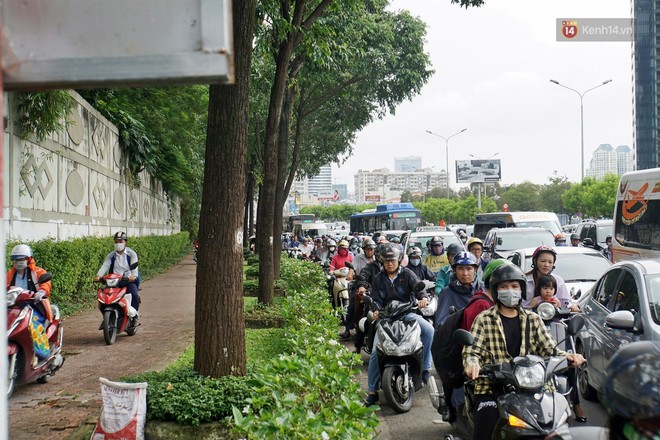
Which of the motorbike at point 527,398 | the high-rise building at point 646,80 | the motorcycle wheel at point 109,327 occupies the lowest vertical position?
the motorcycle wheel at point 109,327

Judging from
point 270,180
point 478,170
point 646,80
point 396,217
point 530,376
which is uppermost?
point 646,80

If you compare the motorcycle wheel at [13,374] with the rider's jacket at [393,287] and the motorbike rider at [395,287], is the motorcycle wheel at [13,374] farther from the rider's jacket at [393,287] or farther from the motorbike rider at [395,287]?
the rider's jacket at [393,287]

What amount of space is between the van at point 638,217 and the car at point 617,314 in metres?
5.11

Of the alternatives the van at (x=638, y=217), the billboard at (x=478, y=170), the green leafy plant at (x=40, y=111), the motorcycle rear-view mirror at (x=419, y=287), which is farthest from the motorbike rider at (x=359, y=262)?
the billboard at (x=478, y=170)

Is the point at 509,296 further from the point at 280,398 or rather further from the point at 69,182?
the point at 69,182

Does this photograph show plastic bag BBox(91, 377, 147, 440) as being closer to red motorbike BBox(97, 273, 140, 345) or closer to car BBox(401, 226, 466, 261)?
red motorbike BBox(97, 273, 140, 345)

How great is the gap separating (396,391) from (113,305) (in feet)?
16.8

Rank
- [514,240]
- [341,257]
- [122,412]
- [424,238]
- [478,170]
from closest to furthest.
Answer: [122,412] → [341,257] → [514,240] → [424,238] → [478,170]

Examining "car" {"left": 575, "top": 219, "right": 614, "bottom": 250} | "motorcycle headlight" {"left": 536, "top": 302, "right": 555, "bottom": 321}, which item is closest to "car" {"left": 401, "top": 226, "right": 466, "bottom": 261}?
"car" {"left": 575, "top": 219, "right": 614, "bottom": 250}

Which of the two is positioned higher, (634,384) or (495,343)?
(634,384)

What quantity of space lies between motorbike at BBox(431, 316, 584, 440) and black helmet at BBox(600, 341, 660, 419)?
5.02ft

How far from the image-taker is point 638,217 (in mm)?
13703

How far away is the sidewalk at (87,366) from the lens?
20.9ft

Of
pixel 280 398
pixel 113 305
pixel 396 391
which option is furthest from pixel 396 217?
pixel 280 398
